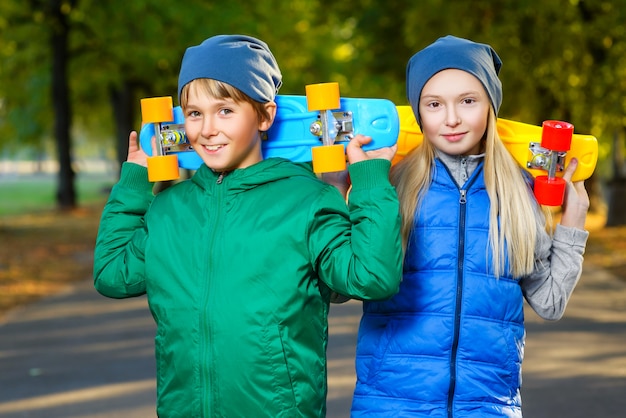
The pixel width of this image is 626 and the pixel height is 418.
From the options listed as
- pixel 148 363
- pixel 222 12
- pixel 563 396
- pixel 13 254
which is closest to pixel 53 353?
pixel 148 363

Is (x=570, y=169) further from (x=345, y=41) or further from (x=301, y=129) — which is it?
(x=345, y=41)

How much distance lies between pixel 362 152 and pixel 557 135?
594 millimetres

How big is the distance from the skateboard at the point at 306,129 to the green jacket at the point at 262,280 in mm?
107

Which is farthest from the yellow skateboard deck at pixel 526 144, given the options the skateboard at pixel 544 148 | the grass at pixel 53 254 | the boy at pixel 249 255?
the grass at pixel 53 254

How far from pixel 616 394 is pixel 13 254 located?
11.0 meters

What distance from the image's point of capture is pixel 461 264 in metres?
3.11

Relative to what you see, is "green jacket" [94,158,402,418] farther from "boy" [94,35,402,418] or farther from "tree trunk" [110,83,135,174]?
"tree trunk" [110,83,135,174]

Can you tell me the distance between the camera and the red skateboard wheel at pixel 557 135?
305 cm

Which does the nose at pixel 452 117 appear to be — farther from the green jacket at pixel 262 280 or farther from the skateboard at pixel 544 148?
the green jacket at pixel 262 280

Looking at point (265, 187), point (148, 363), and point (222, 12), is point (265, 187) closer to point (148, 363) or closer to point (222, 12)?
point (148, 363)

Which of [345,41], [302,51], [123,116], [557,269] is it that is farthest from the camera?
[302,51]

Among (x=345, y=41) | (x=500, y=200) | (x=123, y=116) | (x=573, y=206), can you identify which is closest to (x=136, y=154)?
(x=500, y=200)

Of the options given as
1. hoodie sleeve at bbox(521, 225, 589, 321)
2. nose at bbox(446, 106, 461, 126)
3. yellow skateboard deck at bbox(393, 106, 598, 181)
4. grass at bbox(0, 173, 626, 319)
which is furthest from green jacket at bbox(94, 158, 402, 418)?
grass at bbox(0, 173, 626, 319)

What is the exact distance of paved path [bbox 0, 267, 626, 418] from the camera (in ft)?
20.3
